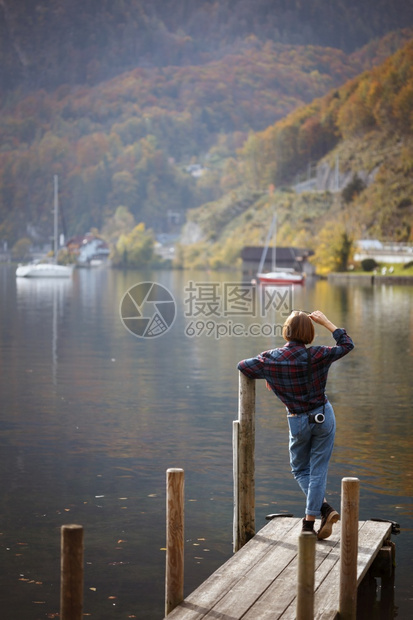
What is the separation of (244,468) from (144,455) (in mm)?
6353

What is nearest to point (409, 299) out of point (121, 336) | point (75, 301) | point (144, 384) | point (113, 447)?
point (75, 301)

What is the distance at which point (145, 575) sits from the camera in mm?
10398

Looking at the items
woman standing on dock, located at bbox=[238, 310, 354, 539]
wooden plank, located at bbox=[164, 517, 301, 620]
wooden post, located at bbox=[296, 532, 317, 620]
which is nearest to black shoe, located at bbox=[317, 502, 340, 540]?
woman standing on dock, located at bbox=[238, 310, 354, 539]

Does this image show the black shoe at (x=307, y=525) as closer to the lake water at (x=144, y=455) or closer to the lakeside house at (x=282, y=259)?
the lake water at (x=144, y=455)

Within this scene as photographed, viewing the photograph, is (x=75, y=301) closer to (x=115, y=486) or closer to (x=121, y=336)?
(x=121, y=336)

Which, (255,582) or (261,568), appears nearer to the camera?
(255,582)

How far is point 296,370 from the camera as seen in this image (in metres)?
9.51

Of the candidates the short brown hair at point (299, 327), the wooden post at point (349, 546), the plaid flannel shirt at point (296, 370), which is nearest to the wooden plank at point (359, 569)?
the wooden post at point (349, 546)

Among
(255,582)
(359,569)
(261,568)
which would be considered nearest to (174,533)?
(255,582)

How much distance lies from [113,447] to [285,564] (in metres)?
8.11

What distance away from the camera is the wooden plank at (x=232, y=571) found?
8.15 m

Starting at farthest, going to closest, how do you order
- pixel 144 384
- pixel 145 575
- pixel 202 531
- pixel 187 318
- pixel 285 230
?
pixel 285 230, pixel 187 318, pixel 144 384, pixel 202 531, pixel 145 575

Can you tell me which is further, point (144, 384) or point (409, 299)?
point (409, 299)

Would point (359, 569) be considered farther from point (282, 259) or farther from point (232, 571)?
point (282, 259)
